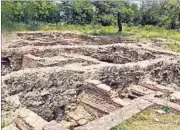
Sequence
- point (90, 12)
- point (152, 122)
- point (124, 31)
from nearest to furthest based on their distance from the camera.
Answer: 1. point (152, 122)
2. point (124, 31)
3. point (90, 12)

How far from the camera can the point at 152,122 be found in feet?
18.1

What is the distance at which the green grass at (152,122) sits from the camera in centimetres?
528

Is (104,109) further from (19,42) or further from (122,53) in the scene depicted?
(19,42)

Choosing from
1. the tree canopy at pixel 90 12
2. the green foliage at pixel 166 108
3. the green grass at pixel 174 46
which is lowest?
the green grass at pixel 174 46

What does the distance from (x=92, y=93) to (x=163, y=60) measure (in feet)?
12.5

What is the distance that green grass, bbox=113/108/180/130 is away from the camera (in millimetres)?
5283

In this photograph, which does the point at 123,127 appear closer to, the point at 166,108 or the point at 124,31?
the point at 166,108

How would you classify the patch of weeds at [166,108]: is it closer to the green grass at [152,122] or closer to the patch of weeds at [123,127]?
the green grass at [152,122]

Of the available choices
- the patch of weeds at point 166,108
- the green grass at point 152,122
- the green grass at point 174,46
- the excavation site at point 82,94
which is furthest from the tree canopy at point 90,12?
the green grass at point 152,122

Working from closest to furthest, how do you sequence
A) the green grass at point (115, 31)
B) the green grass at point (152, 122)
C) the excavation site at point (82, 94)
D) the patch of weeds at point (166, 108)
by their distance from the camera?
the green grass at point (152, 122), the excavation site at point (82, 94), the patch of weeds at point (166, 108), the green grass at point (115, 31)

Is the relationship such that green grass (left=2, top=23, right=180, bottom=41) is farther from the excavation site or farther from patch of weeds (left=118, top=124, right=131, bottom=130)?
patch of weeds (left=118, top=124, right=131, bottom=130)

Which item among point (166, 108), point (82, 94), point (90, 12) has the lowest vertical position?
point (82, 94)

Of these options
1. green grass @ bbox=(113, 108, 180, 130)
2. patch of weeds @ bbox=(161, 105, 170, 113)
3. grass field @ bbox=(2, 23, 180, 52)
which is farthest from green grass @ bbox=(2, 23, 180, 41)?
green grass @ bbox=(113, 108, 180, 130)

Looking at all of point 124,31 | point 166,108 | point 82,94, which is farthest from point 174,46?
point 166,108
